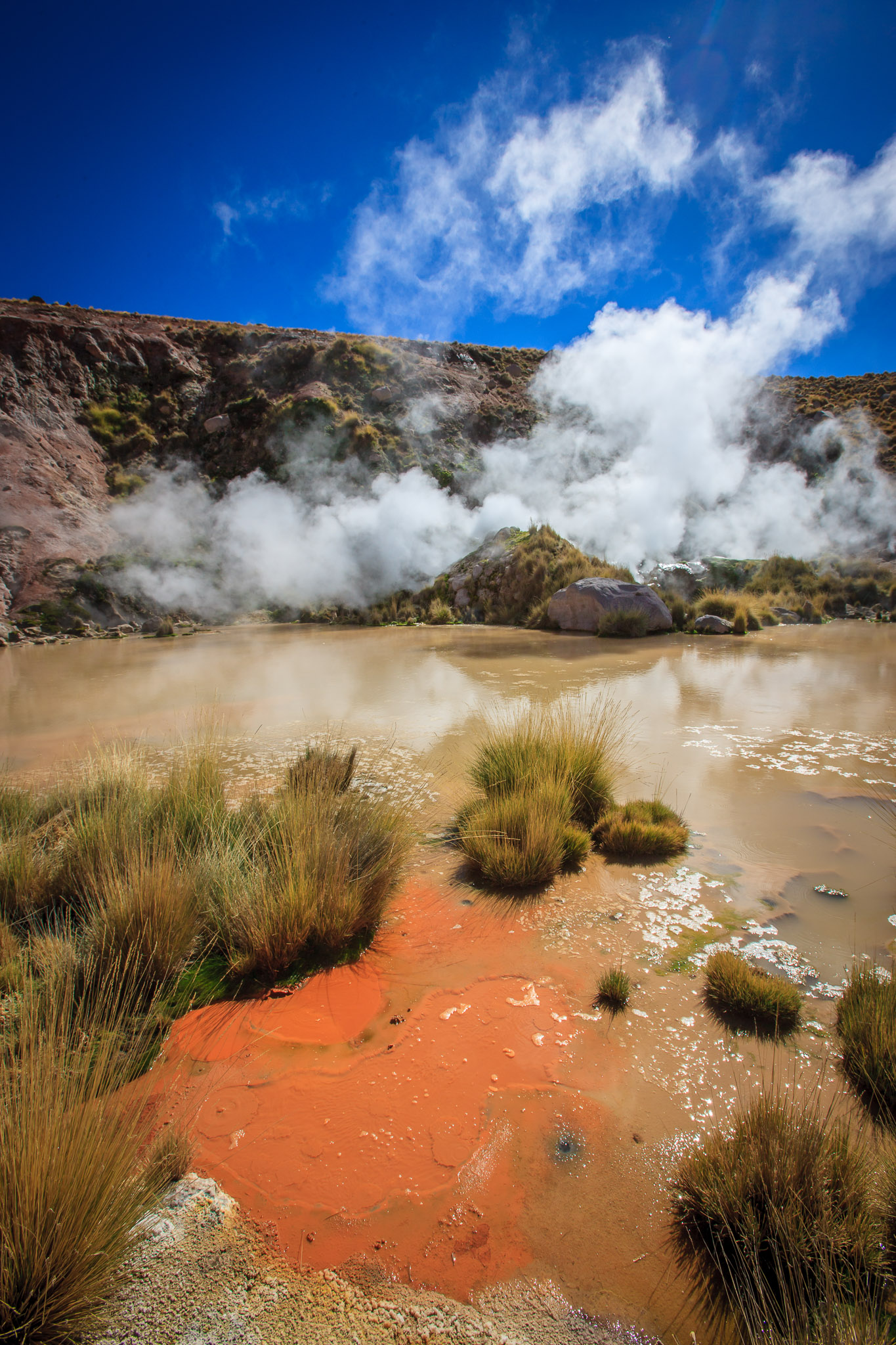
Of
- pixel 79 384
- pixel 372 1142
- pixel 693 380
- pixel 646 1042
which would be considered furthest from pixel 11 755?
pixel 693 380

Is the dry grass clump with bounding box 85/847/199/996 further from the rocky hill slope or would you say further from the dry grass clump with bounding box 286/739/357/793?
the rocky hill slope

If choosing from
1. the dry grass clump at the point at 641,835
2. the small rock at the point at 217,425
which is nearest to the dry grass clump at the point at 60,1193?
the dry grass clump at the point at 641,835

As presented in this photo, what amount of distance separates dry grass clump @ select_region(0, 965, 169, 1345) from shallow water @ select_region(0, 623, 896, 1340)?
0.34 m

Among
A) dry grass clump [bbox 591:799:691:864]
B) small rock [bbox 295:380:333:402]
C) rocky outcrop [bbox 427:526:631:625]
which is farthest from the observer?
small rock [bbox 295:380:333:402]

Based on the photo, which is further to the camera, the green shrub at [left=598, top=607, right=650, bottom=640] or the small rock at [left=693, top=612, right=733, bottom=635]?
the small rock at [left=693, top=612, right=733, bottom=635]

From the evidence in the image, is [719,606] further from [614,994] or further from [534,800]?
[614,994]

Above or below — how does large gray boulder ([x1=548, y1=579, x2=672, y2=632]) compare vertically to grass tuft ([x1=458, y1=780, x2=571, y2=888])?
above

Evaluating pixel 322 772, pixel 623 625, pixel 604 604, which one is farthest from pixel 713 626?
pixel 322 772

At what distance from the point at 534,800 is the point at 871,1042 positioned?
73.0 inches

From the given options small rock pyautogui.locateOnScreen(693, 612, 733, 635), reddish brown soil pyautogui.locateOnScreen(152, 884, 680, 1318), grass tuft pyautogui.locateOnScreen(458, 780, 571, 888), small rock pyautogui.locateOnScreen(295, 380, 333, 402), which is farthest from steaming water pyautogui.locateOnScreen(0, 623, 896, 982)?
small rock pyautogui.locateOnScreen(295, 380, 333, 402)

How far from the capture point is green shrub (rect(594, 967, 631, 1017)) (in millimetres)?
2268

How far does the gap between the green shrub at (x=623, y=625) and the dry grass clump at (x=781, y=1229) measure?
13.1 m

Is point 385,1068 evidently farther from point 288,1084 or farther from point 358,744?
point 358,744

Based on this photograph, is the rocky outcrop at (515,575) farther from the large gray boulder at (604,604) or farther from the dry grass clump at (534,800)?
the dry grass clump at (534,800)
